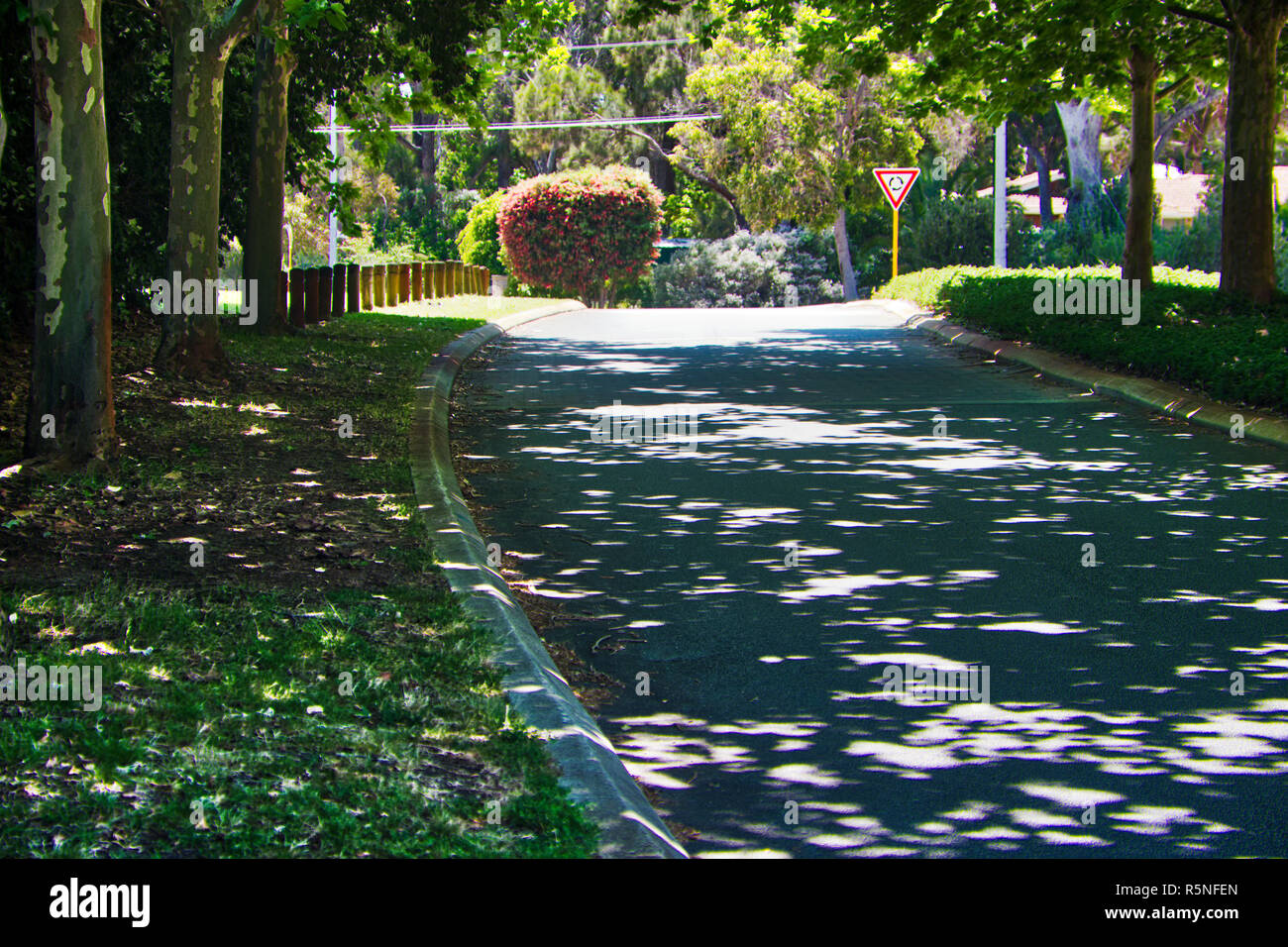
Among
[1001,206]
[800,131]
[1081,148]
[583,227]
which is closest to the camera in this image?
[1001,206]

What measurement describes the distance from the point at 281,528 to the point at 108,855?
15.4 feet

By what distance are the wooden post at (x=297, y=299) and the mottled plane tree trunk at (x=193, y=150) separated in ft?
22.6

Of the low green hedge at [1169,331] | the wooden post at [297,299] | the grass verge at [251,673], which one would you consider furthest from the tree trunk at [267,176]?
the low green hedge at [1169,331]

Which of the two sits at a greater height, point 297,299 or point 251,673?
point 297,299

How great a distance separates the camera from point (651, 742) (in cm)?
610

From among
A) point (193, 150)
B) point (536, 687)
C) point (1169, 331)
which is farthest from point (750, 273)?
point (536, 687)

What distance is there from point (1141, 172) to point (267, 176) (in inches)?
517

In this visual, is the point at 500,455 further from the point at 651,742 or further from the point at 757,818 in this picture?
the point at 757,818

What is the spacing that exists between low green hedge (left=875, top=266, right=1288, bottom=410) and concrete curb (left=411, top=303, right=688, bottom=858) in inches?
322

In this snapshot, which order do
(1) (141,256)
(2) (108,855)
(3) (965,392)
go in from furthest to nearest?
(1) (141,256) → (3) (965,392) → (2) (108,855)

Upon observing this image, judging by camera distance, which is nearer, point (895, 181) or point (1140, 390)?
point (1140, 390)

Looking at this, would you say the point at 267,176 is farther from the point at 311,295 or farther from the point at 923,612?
the point at 923,612

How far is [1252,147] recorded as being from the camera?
731 inches

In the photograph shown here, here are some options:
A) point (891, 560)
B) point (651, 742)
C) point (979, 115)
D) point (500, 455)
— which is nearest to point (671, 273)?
point (979, 115)
